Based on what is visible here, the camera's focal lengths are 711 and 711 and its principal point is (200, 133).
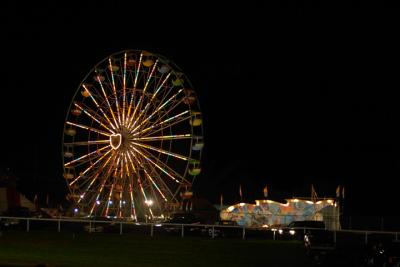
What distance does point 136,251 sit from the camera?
3000 centimetres

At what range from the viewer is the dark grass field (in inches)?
1024

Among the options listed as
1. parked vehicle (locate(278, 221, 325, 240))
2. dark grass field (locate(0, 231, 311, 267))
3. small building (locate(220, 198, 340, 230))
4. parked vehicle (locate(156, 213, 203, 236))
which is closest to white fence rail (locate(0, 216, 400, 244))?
parked vehicle (locate(156, 213, 203, 236))

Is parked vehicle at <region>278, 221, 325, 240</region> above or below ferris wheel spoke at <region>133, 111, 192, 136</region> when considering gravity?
below

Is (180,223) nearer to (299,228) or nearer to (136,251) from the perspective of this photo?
(299,228)

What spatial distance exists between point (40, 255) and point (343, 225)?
104ft

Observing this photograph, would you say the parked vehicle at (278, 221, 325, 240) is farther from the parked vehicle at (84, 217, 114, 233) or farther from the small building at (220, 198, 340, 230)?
the parked vehicle at (84, 217, 114, 233)

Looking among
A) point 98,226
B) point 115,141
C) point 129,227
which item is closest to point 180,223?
point 129,227

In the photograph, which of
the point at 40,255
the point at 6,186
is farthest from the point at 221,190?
the point at 40,255

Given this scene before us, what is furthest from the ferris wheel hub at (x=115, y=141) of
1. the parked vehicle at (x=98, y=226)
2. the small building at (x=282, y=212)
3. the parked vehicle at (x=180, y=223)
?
the small building at (x=282, y=212)

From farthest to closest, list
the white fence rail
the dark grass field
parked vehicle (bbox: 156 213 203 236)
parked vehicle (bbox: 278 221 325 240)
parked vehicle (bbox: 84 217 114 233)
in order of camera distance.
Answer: parked vehicle (bbox: 84 217 114 233)
parked vehicle (bbox: 156 213 203 236)
the white fence rail
parked vehicle (bbox: 278 221 325 240)
the dark grass field

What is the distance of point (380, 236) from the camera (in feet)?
126

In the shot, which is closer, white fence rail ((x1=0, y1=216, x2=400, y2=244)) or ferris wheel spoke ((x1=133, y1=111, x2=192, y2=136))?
white fence rail ((x1=0, y1=216, x2=400, y2=244))

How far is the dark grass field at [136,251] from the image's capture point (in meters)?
26.0

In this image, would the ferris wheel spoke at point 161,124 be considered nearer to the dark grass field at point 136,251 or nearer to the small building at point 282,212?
the small building at point 282,212
